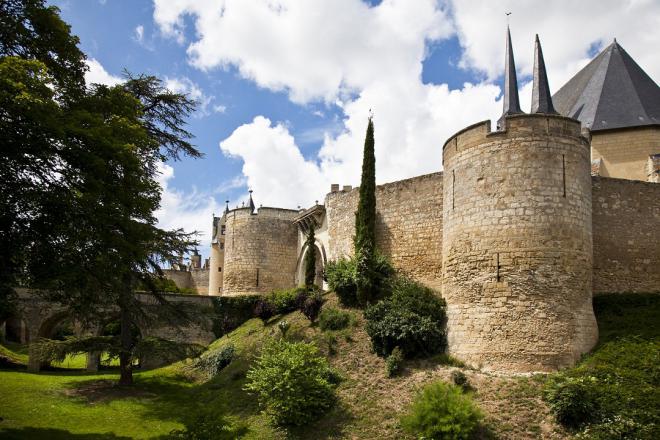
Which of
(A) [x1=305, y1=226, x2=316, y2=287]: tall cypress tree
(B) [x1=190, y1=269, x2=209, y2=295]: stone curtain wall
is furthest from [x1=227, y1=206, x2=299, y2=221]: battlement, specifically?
(B) [x1=190, y1=269, x2=209, y2=295]: stone curtain wall

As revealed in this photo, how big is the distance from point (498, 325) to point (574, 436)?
3.15 meters

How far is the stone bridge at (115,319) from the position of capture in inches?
1021

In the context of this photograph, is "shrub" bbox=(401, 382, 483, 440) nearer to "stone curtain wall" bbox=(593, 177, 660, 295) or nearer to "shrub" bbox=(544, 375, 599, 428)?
"shrub" bbox=(544, 375, 599, 428)

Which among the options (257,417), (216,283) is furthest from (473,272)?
(216,283)

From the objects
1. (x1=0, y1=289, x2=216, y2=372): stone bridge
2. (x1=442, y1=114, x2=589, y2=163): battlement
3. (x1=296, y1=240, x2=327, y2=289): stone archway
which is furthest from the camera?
(x1=296, y1=240, x2=327, y2=289): stone archway

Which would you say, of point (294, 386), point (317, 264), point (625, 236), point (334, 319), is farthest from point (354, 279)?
point (317, 264)

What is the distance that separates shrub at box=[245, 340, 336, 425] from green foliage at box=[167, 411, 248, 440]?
1.04 m

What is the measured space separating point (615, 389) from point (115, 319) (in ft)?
64.4

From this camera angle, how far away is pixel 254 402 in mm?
17516

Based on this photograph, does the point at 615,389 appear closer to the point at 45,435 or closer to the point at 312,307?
the point at 312,307

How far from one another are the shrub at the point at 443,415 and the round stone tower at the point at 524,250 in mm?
2040

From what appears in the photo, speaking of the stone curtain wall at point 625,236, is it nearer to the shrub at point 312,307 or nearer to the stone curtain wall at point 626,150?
the stone curtain wall at point 626,150

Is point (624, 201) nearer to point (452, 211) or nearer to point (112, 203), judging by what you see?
point (452, 211)

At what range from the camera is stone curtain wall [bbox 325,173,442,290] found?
66.4 feet
